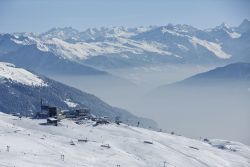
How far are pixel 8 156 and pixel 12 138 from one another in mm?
33002

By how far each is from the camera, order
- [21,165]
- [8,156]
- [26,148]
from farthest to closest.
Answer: [26,148]
[8,156]
[21,165]

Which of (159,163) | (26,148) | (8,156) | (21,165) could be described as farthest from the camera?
(159,163)

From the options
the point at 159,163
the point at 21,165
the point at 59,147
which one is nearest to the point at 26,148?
the point at 59,147

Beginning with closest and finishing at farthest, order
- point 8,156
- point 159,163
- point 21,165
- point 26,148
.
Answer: point 21,165
point 8,156
point 26,148
point 159,163

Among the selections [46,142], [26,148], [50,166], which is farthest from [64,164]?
[46,142]

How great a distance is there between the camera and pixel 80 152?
7584 inches

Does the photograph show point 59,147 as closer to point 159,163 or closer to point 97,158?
point 97,158

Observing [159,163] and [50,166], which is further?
[159,163]

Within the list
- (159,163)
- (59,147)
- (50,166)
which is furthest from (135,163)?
(50,166)

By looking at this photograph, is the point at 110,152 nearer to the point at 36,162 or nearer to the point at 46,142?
the point at 46,142

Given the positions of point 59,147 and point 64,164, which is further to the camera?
point 59,147

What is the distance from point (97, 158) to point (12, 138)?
107 ft

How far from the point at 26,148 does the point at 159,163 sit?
1856 inches

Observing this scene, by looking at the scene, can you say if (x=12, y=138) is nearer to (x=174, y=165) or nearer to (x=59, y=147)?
(x=59, y=147)
